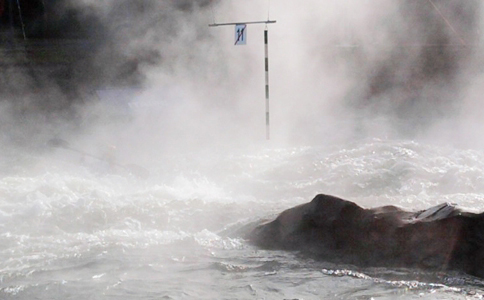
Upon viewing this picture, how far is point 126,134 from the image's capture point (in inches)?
389

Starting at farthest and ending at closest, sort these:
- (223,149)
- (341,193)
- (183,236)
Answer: (223,149), (341,193), (183,236)

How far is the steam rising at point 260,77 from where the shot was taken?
1024cm

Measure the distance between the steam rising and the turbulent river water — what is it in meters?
1.55

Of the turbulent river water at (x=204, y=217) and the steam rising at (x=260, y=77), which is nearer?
the turbulent river water at (x=204, y=217)

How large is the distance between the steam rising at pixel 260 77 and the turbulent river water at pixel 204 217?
5.10 ft

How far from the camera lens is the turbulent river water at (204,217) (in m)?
3.83

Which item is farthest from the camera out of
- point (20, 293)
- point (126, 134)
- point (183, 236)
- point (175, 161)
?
point (126, 134)

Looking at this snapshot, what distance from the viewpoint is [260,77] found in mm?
11672

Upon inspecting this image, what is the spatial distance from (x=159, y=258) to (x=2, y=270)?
3.48 ft

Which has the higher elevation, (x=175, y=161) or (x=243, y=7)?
(x=243, y=7)

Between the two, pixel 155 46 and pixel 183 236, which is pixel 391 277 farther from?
pixel 155 46

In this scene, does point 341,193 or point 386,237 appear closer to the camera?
point 386,237

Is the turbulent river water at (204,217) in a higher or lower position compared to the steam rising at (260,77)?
lower

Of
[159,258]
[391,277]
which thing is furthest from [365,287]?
[159,258]
